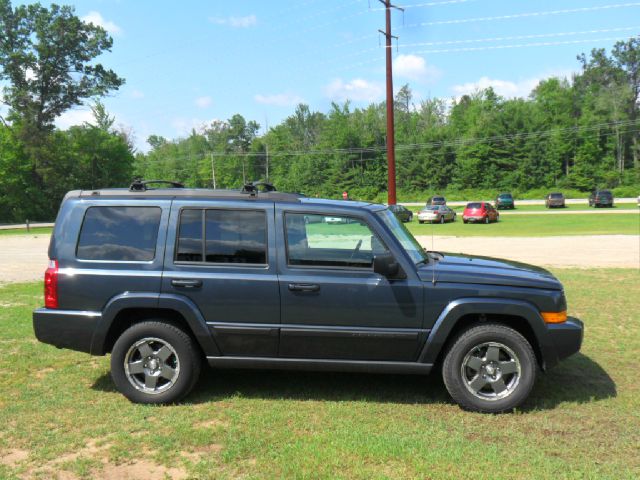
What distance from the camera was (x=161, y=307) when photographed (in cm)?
457

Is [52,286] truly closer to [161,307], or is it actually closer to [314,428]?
[161,307]

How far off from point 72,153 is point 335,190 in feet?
136

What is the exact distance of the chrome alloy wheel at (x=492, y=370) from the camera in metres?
4.40

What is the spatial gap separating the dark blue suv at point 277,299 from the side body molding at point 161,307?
0.04 feet

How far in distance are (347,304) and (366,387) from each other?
1.09 meters

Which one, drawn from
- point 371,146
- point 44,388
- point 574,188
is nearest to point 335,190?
point 371,146

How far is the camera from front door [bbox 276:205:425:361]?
4410 millimetres

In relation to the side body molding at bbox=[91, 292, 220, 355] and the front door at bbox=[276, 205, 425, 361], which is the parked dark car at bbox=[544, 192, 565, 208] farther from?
the side body molding at bbox=[91, 292, 220, 355]

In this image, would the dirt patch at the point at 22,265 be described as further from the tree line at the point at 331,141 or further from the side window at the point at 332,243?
the tree line at the point at 331,141

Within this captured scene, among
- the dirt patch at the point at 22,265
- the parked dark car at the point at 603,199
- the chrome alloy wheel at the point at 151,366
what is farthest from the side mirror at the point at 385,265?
the parked dark car at the point at 603,199

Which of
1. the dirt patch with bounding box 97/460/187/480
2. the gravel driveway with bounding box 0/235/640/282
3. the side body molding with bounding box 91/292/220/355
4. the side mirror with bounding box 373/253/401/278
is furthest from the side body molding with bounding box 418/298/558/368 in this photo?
the gravel driveway with bounding box 0/235/640/282

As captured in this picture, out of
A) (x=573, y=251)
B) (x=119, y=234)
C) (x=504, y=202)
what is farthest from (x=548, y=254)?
(x=504, y=202)

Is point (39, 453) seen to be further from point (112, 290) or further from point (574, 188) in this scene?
point (574, 188)

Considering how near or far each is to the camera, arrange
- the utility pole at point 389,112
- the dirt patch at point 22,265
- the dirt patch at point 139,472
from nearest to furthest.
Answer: the dirt patch at point 139,472 < the dirt patch at point 22,265 < the utility pole at point 389,112
